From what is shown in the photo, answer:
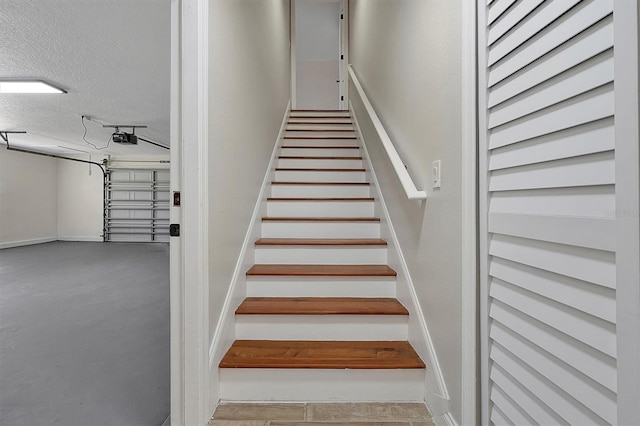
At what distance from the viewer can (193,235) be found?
47.7 inches

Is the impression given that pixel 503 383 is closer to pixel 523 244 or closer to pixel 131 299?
pixel 523 244

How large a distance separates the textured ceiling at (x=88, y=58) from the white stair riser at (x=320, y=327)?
228 cm

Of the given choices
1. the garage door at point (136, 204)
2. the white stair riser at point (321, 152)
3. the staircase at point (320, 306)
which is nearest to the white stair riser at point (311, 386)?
the staircase at point (320, 306)

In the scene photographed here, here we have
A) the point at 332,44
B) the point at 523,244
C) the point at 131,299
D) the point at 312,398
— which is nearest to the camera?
the point at 523,244

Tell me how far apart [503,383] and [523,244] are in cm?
46

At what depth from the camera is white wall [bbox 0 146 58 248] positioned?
6863 mm

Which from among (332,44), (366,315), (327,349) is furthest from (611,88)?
(332,44)

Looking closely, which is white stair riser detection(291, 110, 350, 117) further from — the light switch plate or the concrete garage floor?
the light switch plate

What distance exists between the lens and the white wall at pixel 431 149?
1.15m

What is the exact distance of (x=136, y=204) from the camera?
8117 millimetres

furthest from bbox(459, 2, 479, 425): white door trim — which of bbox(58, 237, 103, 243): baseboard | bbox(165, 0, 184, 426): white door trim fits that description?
bbox(58, 237, 103, 243): baseboard

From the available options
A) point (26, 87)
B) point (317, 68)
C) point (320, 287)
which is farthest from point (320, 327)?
point (317, 68)

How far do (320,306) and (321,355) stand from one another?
27cm

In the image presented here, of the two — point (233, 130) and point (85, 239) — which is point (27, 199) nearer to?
point (85, 239)
